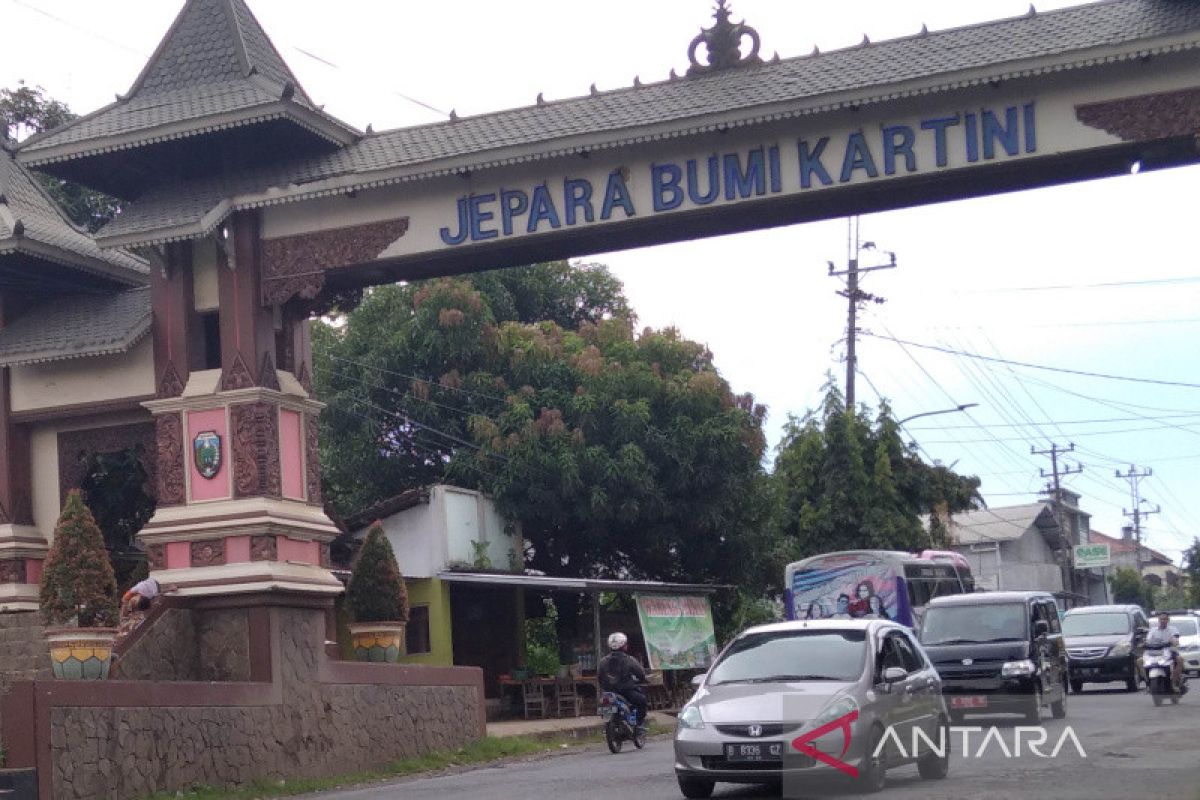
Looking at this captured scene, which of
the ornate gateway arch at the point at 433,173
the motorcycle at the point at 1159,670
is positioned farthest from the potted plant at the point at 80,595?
the motorcycle at the point at 1159,670

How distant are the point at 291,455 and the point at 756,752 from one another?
9.29 metres

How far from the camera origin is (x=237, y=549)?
63.0ft

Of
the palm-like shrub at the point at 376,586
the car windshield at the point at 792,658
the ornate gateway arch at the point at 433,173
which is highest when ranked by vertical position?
the ornate gateway arch at the point at 433,173

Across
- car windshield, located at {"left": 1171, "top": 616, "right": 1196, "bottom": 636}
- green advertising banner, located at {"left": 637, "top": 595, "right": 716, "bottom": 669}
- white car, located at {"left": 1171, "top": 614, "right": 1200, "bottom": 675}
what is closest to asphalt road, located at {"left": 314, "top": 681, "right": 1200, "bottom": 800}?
green advertising banner, located at {"left": 637, "top": 595, "right": 716, "bottom": 669}

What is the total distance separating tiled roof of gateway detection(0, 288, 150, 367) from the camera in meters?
20.4

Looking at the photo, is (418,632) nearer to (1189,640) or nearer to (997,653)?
(997,653)

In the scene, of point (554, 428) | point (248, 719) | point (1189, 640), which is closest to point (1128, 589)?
point (1189, 640)

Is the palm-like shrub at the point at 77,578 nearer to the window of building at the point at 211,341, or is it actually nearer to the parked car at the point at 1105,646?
the window of building at the point at 211,341

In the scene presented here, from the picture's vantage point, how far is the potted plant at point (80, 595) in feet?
54.7

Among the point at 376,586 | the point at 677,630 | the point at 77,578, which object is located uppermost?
the point at 77,578

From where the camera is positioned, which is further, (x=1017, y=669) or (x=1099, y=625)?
(x=1099, y=625)

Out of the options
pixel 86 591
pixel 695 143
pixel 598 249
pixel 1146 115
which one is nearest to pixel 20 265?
pixel 86 591

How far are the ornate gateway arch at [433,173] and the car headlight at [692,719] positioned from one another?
23.1ft

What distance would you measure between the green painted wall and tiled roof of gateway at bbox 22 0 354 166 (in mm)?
11813
